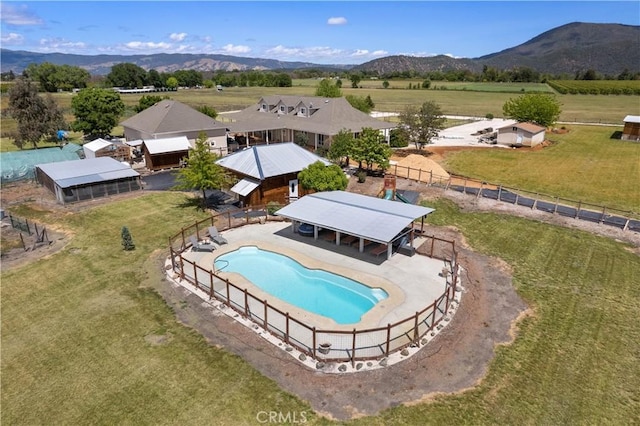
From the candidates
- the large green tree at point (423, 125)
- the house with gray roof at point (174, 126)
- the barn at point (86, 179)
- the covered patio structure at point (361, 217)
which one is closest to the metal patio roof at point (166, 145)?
the house with gray roof at point (174, 126)

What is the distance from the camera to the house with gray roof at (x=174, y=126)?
155ft

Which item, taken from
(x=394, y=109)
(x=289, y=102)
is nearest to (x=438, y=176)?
(x=289, y=102)

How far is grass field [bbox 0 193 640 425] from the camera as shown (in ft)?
41.5

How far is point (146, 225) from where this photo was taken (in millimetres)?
28656

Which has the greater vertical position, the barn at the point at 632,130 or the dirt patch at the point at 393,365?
the barn at the point at 632,130

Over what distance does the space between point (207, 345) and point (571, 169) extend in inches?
1828

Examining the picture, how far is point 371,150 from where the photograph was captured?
3922cm

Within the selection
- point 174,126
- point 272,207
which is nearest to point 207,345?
point 272,207

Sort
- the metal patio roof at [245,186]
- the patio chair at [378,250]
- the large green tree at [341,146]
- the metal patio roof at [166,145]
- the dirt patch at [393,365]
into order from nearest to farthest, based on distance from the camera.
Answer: the dirt patch at [393,365] → the patio chair at [378,250] → the metal patio roof at [245,186] → the large green tree at [341,146] → the metal patio roof at [166,145]

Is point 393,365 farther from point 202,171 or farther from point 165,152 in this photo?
point 165,152

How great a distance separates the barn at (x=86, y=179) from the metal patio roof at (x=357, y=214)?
1858 cm

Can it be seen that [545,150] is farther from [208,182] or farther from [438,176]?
[208,182]

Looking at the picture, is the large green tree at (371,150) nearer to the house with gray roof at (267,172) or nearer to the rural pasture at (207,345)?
the house with gray roof at (267,172)

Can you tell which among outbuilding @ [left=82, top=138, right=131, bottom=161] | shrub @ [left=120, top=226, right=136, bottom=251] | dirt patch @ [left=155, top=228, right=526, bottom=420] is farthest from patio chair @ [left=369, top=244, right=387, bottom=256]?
outbuilding @ [left=82, top=138, right=131, bottom=161]
